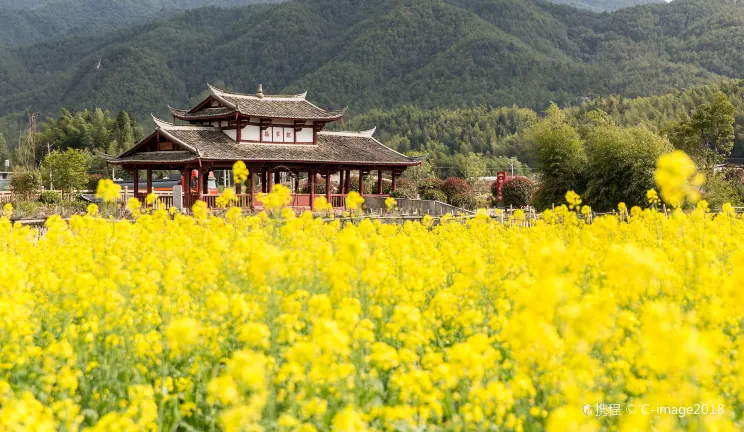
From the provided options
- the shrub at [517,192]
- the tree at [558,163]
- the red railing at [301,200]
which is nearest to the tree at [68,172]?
the red railing at [301,200]

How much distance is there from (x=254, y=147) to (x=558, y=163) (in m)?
12.1

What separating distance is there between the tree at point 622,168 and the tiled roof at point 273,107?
34.7 feet

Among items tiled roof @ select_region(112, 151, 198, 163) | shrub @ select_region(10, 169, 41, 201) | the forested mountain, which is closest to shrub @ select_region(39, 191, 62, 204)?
shrub @ select_region(10, 169, 41, 201)

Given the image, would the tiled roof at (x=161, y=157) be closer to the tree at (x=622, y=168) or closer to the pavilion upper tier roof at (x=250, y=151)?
the pavilion upper tier roof at (x=250, y=151)

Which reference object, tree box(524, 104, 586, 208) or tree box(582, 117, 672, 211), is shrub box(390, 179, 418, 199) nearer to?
tree box(524, 104, 586, 208)

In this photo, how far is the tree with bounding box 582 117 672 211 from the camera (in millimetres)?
24719

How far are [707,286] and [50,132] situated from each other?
269 feet

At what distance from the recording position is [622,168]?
2522 centimetres

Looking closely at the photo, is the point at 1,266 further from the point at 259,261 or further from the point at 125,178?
the point at 125,178

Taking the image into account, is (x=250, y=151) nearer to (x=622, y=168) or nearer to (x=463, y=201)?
(x=463, y=201)

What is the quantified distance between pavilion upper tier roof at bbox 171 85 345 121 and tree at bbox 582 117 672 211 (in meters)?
10.6

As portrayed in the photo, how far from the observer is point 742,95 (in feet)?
237

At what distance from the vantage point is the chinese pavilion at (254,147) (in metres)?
26.1

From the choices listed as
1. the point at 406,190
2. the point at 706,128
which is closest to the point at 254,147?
the point at 406,190
